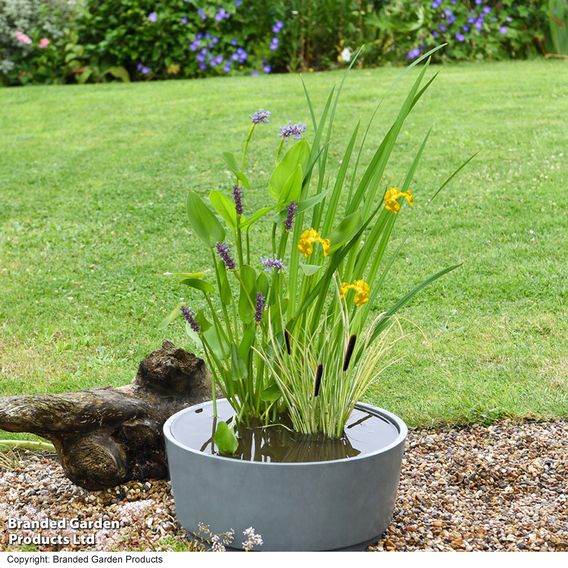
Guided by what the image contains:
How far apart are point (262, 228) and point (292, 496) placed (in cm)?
362

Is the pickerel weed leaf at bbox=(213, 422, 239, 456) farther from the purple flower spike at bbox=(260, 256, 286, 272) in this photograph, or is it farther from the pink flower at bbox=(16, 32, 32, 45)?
the pink flower at bbox=(16, 32, 32, 45)

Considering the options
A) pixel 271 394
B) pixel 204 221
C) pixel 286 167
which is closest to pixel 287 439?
pixel 271 394

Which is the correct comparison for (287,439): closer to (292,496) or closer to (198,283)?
(292,496)

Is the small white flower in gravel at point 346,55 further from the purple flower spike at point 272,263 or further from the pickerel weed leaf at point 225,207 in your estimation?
the purple flower spike at point 272,263

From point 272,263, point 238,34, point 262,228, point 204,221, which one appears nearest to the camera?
point 272,263

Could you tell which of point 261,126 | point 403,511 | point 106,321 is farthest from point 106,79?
point 403,511

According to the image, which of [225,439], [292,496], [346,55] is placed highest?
[346,55]

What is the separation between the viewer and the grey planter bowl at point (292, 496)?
2.42 meters

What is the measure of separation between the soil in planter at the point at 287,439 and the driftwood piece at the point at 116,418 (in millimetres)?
232

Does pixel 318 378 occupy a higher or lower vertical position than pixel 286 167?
lower

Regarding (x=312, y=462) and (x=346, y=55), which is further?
(x=346, y=55)

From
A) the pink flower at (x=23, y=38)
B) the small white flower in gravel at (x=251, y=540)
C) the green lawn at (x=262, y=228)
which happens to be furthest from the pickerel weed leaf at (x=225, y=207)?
the pink flower at (x=23, y=38)

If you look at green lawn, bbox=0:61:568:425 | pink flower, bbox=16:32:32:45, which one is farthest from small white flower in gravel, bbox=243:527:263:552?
→ pink flower, bbox=16:32:32:45

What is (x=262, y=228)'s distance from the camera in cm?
592
